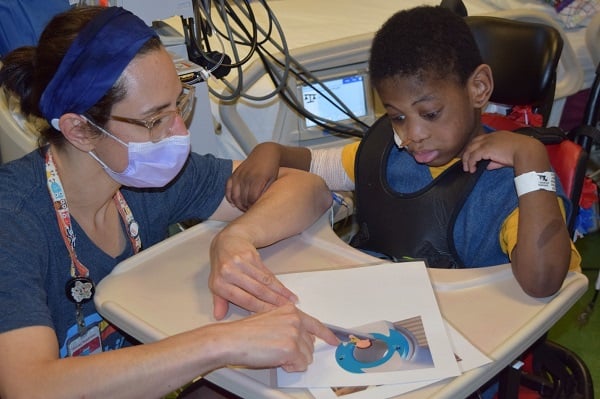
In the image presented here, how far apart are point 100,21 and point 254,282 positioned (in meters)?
0.55

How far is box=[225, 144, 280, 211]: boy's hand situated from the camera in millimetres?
1597

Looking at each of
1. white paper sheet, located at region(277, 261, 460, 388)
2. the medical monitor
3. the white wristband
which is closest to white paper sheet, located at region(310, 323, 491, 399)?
white paper sheet, located at region(277, 261, 460, 388)

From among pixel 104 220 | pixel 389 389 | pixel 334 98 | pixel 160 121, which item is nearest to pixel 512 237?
pixel 389 389

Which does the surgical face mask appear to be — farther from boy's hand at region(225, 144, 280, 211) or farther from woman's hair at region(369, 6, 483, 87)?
woman's hair at region(369, 6, 483, 87)

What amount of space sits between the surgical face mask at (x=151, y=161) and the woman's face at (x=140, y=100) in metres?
0.01

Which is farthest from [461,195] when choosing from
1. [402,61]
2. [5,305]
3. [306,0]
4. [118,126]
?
[306,0]

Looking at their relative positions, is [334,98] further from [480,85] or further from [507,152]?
[507,152]

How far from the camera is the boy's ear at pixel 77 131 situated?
1323 mm

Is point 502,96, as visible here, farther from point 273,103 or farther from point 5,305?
point 5,305

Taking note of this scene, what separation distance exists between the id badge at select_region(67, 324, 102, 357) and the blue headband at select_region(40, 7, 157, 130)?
1.45 feet

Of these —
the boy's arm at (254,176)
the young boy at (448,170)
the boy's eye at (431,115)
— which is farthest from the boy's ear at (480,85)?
the boy's arm at (254,176)

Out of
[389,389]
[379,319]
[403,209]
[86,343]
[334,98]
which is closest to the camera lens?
[389,389]

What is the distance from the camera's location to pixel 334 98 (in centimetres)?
227

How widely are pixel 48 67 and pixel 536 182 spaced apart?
3.03 feet
